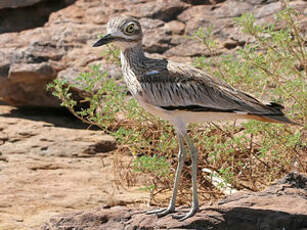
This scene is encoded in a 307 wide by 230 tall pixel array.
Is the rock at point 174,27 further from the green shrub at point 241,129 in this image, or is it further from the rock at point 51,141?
the green shrub at point 241,129

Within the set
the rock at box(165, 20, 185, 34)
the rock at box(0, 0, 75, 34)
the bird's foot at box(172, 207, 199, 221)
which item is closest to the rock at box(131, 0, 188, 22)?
the rock at box(165, 20, 185, 34)

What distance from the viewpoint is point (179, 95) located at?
14.5 feet

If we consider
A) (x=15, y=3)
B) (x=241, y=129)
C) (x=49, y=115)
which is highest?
(x=15, y=3)

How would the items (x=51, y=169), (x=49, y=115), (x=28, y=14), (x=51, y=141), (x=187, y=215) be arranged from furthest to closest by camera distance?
(x=28, y=14) → (x=49, y=115) → (x=51, y=141) → (x=51, y=169) → (x=187, y=215)

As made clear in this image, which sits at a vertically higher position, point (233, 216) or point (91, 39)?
point (91, 39)

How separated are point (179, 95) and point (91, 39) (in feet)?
17.7

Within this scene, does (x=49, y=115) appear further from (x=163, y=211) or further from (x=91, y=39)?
(x=163, y=211)

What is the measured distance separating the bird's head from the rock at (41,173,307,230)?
4.57 ft

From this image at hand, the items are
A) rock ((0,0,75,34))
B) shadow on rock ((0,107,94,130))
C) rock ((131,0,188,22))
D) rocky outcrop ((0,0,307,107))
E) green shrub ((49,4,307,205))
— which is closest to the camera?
green shrub ((49,4,307,205))

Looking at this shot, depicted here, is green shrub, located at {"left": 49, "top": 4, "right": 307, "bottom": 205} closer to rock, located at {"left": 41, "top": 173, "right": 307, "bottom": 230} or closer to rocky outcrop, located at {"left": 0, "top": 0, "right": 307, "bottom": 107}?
rock, located at {"left": 41, "top": 173, "right": 307, "bottom": 230}

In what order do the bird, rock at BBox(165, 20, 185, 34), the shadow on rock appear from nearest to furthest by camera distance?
the bird
the shadow on rock
rock at BBox(165, 20, 185, 34)

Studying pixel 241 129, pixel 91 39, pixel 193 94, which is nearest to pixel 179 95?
pixel 193 94

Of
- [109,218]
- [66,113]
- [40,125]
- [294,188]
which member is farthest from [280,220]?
[66,113]

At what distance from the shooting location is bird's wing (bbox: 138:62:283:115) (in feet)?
14.1
